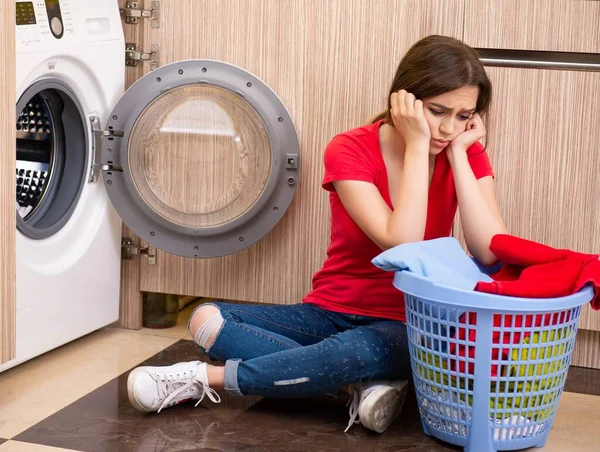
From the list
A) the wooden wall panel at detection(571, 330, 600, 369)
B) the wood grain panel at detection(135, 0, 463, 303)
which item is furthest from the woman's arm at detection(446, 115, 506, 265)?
the wooden wall panel at detection(571, 330, 600, 369)

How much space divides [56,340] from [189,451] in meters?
0.57

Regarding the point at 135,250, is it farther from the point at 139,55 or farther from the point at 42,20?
the point at 42,20

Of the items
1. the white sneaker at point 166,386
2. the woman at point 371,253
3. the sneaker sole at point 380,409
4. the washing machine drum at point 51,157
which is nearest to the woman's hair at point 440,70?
the woman at point 371,253

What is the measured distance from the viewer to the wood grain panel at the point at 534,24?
178 cm

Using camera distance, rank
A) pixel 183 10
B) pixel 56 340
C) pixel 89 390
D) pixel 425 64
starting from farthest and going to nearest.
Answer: pixel 183 10 < pixel 56 340 < pixel 89 390 < pixel 425 64

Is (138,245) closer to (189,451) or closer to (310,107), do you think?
(310,107)

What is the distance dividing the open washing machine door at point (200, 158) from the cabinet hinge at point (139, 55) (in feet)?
0.38

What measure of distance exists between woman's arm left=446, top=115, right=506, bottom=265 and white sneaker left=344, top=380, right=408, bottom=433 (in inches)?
11.2

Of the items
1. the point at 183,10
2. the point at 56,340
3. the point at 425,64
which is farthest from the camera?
the point at 183,10

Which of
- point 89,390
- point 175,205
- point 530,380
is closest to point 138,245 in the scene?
point 175,205

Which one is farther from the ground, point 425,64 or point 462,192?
point 425,64


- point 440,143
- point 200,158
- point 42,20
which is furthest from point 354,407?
point 42,20

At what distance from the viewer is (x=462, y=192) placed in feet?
5.17

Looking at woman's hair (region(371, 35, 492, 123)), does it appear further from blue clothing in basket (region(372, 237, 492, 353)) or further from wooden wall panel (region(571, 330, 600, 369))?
wooden wall panel (region(571, 330, 600, 369))
